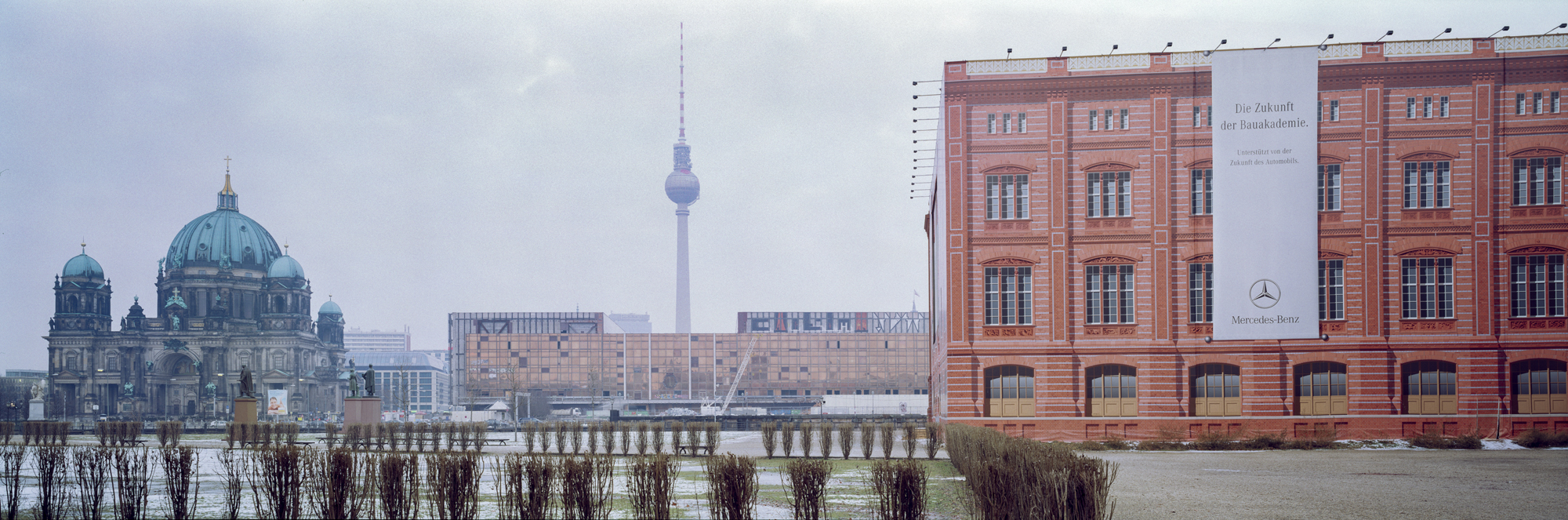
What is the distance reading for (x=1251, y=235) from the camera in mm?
43156

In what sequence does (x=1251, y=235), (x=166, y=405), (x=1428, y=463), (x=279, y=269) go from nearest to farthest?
(x=1428, y=463)
(x=1251, y=235)
(x=166, y=405)
(x=279, y=269)

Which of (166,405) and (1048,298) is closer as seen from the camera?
(1048,298)

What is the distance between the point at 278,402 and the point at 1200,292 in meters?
111

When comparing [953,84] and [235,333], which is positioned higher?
[953,84]

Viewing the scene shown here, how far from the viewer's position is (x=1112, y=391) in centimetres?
4409

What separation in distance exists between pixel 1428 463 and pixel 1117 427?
12993 mm

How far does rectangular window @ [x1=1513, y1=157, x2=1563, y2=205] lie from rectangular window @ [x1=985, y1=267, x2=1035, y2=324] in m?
18.6

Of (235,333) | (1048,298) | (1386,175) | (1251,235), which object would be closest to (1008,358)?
(1048,298)

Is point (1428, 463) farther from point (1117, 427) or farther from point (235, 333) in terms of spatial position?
point (235, 333)

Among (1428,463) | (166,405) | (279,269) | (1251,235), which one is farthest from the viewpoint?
(279,269)

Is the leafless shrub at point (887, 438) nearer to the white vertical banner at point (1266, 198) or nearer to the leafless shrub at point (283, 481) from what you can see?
the white vertical banner at point (1266, 198)

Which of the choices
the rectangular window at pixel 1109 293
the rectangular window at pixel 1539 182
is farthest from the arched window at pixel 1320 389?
the rectangular window at pixel 1539 182

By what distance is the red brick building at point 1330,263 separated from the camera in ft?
142

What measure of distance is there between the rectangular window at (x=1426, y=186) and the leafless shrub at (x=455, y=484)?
4064 cm
